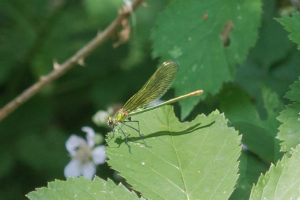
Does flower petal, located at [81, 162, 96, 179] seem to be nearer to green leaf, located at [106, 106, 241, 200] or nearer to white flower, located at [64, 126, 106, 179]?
white flower, located at [64, 126, 106, 179]

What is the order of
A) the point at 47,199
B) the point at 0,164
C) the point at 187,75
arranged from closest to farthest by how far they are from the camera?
the point at 47,199
the point at 187,75
the point at 0,164

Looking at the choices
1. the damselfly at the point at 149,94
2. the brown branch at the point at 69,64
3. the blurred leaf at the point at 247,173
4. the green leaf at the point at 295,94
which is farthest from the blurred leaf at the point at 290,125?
the brown branch at the point at 69,64

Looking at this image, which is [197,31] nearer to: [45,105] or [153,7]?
→ [153,7]

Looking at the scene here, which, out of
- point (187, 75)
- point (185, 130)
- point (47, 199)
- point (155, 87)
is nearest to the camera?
point (47, 199)

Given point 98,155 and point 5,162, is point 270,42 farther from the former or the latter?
point 5,162

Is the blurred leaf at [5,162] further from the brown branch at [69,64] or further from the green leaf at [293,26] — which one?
the green leaf at [293,26]

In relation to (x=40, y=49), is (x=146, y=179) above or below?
below

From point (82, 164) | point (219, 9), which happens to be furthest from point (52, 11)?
point (219, 9)
